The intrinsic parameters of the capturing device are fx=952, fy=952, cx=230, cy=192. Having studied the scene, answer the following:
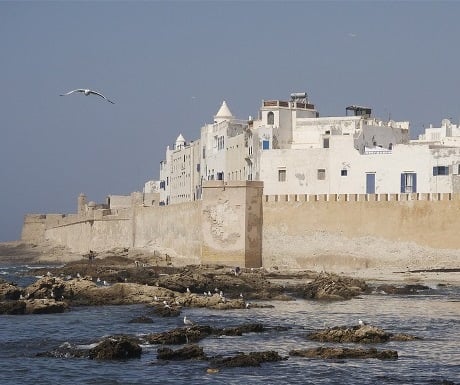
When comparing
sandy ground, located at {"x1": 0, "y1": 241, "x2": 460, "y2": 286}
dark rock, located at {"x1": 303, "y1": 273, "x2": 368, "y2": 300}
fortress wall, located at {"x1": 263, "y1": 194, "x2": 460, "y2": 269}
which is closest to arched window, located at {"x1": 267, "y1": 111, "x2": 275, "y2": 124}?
fortress wall, located at {"x1": 263, "y1": 194, "x2": 460, "y2": 269}

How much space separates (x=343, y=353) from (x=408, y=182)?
22.5m

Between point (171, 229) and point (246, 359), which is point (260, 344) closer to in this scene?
point (246, 359)

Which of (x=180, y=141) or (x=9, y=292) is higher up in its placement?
(x=180, y=141)

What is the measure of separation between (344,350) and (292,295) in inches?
457

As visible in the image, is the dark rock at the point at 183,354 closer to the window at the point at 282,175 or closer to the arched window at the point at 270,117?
the window at the point at 282,175

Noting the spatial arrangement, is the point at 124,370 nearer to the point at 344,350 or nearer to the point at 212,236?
the point at 344,350

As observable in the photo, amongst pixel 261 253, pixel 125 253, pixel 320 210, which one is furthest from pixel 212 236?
pixel 125 253

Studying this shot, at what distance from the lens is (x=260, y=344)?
17703 millimetres

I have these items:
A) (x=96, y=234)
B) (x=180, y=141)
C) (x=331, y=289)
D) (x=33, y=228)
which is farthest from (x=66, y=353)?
(x=33, y=228)

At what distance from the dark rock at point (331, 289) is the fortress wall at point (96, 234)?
2298 cm

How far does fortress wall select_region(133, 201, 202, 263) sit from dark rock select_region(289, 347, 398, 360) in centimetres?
2199

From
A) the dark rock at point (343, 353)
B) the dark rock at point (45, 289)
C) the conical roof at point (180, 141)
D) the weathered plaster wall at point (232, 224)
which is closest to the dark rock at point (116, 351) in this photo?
the dark rock at point (343, 353)

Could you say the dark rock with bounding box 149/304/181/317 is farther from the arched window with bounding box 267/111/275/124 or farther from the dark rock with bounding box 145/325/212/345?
the arched window with bounding box 267/111/275/124

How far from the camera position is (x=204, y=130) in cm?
5156
